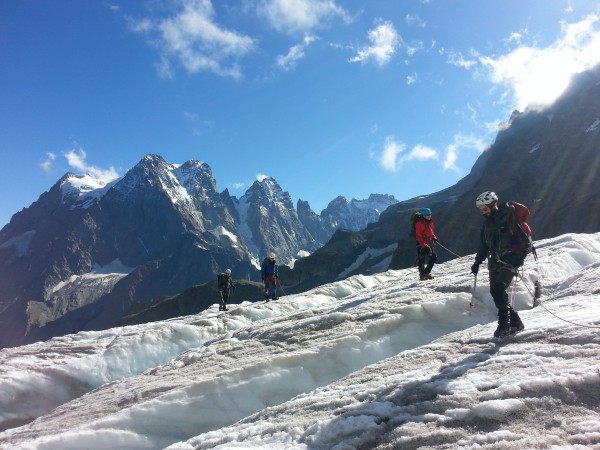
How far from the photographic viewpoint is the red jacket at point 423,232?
1752 centimetres

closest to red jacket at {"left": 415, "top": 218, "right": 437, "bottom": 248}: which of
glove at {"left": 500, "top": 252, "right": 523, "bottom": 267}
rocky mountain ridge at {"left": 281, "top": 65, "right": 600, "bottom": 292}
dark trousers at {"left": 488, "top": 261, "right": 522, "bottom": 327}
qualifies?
dark trousers at {"left": 488, "top": 261, "right": 522, "bottom": 327}

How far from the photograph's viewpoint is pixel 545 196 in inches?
4604

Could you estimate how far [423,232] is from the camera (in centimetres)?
1753

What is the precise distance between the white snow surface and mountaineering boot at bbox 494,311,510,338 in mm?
259

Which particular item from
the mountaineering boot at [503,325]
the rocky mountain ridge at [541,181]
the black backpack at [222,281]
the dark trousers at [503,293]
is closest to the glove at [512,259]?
the dark trousers at [503,293]

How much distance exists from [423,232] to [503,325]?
9800 millimetres

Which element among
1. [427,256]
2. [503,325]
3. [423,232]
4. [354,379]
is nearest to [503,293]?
[503,325]

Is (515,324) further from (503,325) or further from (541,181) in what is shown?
(541,181)

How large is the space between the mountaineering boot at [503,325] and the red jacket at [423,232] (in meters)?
9.62

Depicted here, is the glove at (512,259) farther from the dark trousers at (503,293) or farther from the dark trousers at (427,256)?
the dark trousers at (427,256)

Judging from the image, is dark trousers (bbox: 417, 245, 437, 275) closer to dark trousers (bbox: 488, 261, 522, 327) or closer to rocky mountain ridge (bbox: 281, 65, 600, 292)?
dark trousers (bbox: 488, 261, 522, 327)

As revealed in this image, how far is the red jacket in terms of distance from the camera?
57.5 ft

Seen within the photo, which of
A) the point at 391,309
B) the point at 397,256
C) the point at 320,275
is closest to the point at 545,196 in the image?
the point at 397,256

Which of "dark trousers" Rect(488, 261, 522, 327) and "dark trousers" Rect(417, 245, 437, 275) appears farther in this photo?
"dark trousers" Rect(417, 245, 437, 275)
